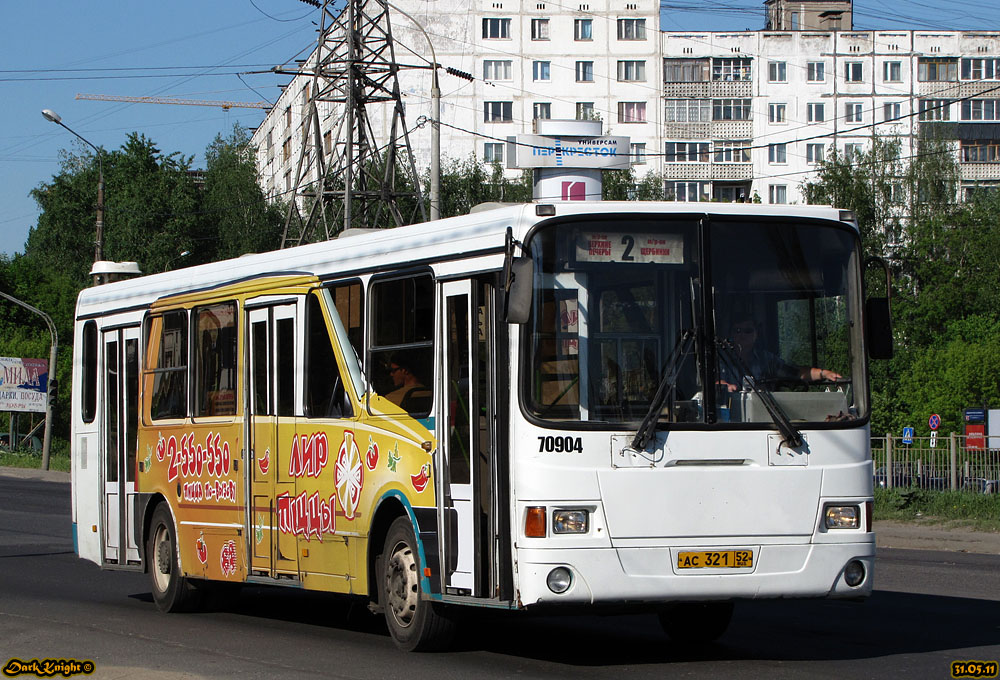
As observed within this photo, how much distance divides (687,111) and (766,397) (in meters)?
80.4

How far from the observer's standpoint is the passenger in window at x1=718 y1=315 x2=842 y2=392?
30.6 ft

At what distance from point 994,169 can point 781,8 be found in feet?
56.1

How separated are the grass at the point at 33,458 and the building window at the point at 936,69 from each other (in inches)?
2124

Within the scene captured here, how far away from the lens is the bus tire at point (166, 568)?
45.2 feet

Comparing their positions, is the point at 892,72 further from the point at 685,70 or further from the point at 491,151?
the point at 491,151

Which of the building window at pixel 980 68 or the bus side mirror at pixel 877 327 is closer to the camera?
the bus side mirror at pixel 877 327

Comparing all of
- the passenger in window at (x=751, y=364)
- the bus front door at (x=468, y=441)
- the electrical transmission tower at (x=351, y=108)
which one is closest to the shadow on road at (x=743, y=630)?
the bus front door at (x=468, y=441)

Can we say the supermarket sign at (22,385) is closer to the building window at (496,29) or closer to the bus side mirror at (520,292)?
the building window at (496,29)

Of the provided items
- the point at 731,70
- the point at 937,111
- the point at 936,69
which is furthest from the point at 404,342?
the point at 936,69

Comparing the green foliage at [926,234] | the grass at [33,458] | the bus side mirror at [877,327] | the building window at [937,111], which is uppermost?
the building window at [937,111]

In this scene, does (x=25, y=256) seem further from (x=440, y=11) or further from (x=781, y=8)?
(x=781, y=8)

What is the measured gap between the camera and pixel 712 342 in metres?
9.30

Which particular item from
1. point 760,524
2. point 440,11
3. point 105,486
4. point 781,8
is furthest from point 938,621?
point 781,8

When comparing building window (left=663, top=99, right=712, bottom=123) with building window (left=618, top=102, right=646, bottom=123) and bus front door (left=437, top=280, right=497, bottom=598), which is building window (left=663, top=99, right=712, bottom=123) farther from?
bus front door (left=437, top=280, right=497, bottom=598)
